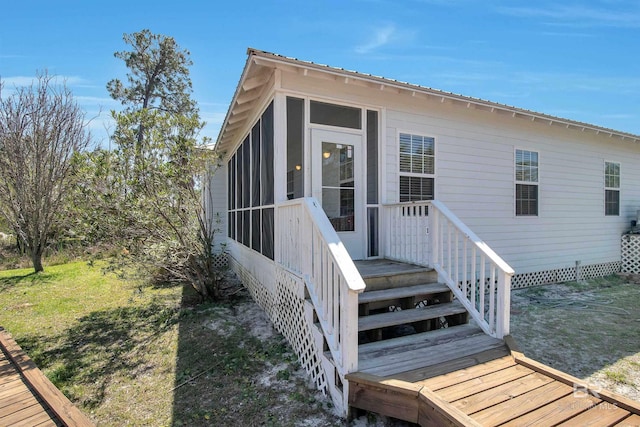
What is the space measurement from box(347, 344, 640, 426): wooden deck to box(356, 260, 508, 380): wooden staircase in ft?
0.33

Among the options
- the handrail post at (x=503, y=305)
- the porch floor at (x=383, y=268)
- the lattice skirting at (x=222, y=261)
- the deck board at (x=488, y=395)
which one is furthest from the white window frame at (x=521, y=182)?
the lattice skirting at (x=222, y=261)

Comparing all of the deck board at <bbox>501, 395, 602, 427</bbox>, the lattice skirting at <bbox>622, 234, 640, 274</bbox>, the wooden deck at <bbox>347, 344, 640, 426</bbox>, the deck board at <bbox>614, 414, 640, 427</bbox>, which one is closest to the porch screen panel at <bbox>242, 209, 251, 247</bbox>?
the wooden deck at <bbox>347, 344, 640, 426</bbox>

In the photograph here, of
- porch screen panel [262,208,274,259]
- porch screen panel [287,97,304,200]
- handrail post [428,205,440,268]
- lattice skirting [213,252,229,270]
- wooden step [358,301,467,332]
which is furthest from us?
lattice skirting [213,252,229,270]

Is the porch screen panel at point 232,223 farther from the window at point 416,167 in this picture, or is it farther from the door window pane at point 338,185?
the window at point 416,167

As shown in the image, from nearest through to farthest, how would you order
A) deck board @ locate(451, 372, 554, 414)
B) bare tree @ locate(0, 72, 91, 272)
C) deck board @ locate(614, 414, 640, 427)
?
deck board @ locate(614, 414, 640, 427) < deck board @ locate(451, 372, 554, 414) < bare tree @ locate(0, 72, 91, 272)

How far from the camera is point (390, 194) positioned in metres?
4.99

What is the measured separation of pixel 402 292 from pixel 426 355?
82cm

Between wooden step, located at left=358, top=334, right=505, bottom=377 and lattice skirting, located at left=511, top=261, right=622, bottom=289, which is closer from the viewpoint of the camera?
wooden step, located at left=358, top=334, right=505, bottom=377

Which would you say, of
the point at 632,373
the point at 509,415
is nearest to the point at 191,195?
the point at 509,415

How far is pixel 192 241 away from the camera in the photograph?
542 centimetres

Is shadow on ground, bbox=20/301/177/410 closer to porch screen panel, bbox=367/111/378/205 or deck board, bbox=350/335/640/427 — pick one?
deck board, bbox=350/335/640/427

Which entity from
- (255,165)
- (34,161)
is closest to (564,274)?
(255,165)

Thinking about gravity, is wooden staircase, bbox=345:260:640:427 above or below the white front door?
below

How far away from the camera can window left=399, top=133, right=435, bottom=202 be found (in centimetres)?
518
